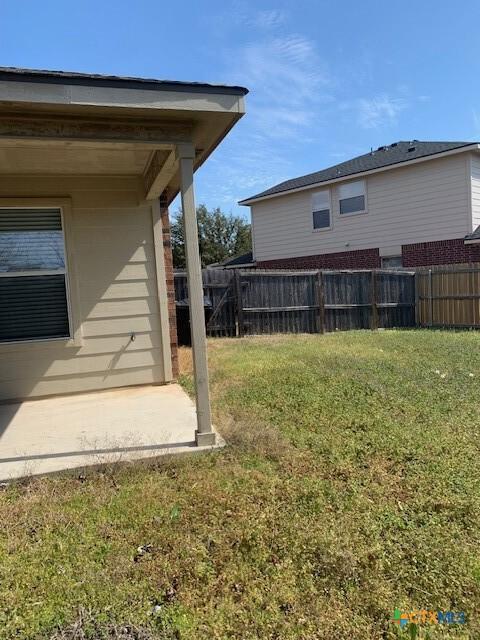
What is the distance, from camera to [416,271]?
13336 millimetres

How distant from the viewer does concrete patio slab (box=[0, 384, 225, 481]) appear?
3.46m

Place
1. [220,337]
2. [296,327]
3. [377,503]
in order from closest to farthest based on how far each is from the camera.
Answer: [377,503] → [220,337] → [296,327]

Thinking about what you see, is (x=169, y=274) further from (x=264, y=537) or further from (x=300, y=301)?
(x=300, y=301)

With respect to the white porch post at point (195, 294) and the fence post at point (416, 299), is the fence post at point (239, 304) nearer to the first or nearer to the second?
the fence post at point (416, 299)

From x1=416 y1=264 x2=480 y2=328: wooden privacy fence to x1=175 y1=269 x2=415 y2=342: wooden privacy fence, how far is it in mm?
321

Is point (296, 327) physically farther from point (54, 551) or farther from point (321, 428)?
point (54, 551)

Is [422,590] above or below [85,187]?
below

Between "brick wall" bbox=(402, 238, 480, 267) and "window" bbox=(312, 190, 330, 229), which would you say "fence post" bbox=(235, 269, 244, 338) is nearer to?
"brick wall" bbox=(402, 238, 480, 267)

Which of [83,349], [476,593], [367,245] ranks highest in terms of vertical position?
[367,245]

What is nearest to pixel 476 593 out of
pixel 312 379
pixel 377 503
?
pixel 377 503

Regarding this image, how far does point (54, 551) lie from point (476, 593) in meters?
2.07

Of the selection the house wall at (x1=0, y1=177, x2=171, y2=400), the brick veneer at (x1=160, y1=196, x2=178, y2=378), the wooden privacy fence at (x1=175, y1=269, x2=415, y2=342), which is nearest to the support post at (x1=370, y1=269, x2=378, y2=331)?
the wooden privacy fence at (x1=175, y1=269, x2=415, y2=342)

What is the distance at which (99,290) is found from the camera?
18.7 feet

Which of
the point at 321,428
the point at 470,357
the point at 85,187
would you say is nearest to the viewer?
the point at 321,428
